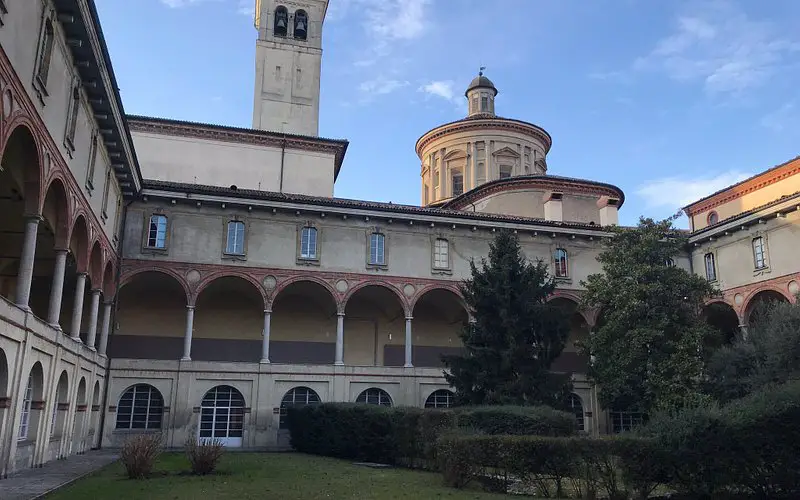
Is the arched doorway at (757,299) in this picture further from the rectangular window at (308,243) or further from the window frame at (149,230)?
the window frame at (149,230)

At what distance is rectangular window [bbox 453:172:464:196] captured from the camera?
4597 cm

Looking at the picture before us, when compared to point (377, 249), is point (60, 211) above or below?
below

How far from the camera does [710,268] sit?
31125 millimetres

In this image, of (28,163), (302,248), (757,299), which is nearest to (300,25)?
(302,248)

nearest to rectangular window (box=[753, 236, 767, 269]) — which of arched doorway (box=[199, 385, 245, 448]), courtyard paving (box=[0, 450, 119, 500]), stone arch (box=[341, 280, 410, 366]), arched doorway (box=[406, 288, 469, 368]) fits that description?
arched doorway (box=[406, 288, 469, 368])

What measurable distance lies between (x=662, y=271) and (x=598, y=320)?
7.60m

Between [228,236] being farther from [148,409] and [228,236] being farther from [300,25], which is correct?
[300,25]

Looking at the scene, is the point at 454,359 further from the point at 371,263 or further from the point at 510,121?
the point at 510,121

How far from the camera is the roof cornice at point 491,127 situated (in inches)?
1747

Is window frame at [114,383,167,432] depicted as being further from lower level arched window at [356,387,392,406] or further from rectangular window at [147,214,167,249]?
lower level arched window at [356,387,392,406]

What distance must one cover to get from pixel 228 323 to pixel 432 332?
9056 millimetres

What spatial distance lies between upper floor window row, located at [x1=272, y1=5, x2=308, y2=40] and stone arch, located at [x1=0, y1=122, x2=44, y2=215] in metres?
24.4

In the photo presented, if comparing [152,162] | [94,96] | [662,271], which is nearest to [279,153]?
[152,162]

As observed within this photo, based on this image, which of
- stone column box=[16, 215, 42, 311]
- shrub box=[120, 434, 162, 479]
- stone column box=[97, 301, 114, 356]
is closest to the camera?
shrub box=[120, 434, 162, 479]
